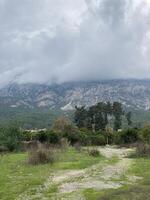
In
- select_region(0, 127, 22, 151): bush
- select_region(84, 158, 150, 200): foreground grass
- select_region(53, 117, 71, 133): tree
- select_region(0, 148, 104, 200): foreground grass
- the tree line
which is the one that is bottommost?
select_region(84, 158, 150, 200): foreground grass

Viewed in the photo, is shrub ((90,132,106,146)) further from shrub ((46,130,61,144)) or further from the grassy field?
the grassy field

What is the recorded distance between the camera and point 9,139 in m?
103

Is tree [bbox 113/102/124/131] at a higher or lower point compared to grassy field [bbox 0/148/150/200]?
higher

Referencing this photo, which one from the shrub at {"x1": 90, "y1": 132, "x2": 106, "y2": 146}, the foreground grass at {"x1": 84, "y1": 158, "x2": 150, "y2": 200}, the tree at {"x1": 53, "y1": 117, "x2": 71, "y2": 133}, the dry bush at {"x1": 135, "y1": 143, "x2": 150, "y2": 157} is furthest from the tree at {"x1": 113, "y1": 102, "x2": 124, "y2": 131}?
the foreground grass at {"x1": 84, "y1": 158, "x2": 150, "y2": 200}

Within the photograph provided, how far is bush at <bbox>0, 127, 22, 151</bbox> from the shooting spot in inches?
4053

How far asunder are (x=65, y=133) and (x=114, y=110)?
53.5 m

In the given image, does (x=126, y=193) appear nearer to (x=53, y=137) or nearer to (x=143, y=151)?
(x=143, y=151)

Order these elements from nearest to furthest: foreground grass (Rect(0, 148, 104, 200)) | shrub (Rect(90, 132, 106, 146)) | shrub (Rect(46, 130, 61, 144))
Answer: foreground grass (Rect(0, 148, 104, 200)) → shrub (Rect(46, 130, 61, 144)) → shrub (Rect(90, 132, 106, 146))

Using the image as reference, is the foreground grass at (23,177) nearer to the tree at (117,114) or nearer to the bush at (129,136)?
the bush at (129,136)

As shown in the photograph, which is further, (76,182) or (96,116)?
(96,116)

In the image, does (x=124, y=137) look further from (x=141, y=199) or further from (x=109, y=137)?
(x=141, y=199)

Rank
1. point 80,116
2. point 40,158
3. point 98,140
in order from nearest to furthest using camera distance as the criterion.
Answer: point 40,158 < point 98,140 < point 80,116

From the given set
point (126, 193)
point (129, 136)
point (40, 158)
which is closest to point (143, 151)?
point (40, 158)

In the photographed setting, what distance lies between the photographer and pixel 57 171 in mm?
50281
